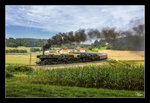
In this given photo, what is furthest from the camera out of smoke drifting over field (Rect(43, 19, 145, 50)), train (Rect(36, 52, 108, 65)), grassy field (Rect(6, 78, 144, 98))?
train (Rect(36, 52, 108, 65))

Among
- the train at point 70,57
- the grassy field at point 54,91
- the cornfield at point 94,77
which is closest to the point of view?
the grassy field at point 54,91

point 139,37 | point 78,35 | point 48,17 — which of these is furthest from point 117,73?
point 48,17

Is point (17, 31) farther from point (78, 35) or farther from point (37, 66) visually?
point (78, 35)

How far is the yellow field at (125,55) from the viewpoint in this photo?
3.58 m

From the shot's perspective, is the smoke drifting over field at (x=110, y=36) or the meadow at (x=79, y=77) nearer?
the meadow at (x=79, y=77)

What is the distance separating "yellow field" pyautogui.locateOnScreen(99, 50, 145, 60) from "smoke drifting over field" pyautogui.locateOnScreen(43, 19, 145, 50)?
0.47 feet

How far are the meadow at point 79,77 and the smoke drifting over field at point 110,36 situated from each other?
0.84 feet

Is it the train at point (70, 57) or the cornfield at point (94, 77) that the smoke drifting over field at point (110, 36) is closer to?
the train at point (70, 57)

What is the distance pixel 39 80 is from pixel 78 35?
1588 mm

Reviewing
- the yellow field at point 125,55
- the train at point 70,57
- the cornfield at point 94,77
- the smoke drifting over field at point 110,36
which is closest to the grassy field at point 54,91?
the cornfield at point 94,77

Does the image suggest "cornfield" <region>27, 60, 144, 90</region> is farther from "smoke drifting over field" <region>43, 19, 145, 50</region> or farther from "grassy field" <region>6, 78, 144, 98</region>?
"smoke drifting over field" <region>43, 19, 145, 50</region>

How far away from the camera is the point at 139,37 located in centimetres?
352

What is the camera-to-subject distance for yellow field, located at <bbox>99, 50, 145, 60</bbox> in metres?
3.58

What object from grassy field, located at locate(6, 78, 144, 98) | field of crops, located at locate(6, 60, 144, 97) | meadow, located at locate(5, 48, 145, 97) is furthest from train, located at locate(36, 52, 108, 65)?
grassy field, located at locate(6, 78, 144, 98)
